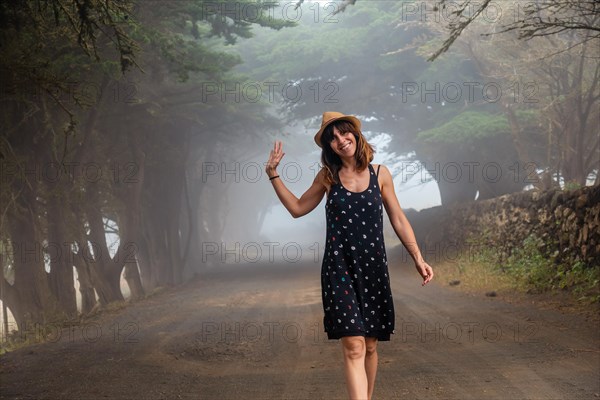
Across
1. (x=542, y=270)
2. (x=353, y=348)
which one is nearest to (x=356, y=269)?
(x=353, y=348)

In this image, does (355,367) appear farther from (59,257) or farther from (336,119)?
(59,257)

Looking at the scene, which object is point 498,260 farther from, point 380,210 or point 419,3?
point 380,210

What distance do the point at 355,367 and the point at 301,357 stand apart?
15.5 ft

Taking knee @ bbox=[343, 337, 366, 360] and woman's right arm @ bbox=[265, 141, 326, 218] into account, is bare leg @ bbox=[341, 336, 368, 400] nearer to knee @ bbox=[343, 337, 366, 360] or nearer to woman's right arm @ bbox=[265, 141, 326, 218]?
knee @ bbox=[343, 337, 366, 360]

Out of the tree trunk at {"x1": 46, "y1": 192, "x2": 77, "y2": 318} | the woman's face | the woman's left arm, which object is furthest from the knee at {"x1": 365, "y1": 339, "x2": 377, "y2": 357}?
the tree trunk at {"x1": 46, "y1": 192, "x2": 77, "y2": 318}

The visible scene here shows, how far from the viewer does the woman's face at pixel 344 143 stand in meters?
5.09

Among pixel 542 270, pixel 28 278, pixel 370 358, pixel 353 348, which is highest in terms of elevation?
pixel 353 348

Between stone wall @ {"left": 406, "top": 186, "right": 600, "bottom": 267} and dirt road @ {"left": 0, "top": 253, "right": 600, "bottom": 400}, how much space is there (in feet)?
6.46

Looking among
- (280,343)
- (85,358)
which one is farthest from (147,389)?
(280,343)

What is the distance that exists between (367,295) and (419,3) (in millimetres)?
23110

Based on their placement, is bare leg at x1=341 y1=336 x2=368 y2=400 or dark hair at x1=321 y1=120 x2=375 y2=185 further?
dark hair at x1=321 y1=120 x2=375 y2=185

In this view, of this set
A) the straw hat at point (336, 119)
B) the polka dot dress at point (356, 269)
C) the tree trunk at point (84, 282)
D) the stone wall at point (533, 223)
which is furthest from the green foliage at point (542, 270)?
the tree trunk at point (84, 282)

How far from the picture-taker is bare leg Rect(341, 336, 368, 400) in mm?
4621

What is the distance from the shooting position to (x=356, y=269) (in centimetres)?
488
